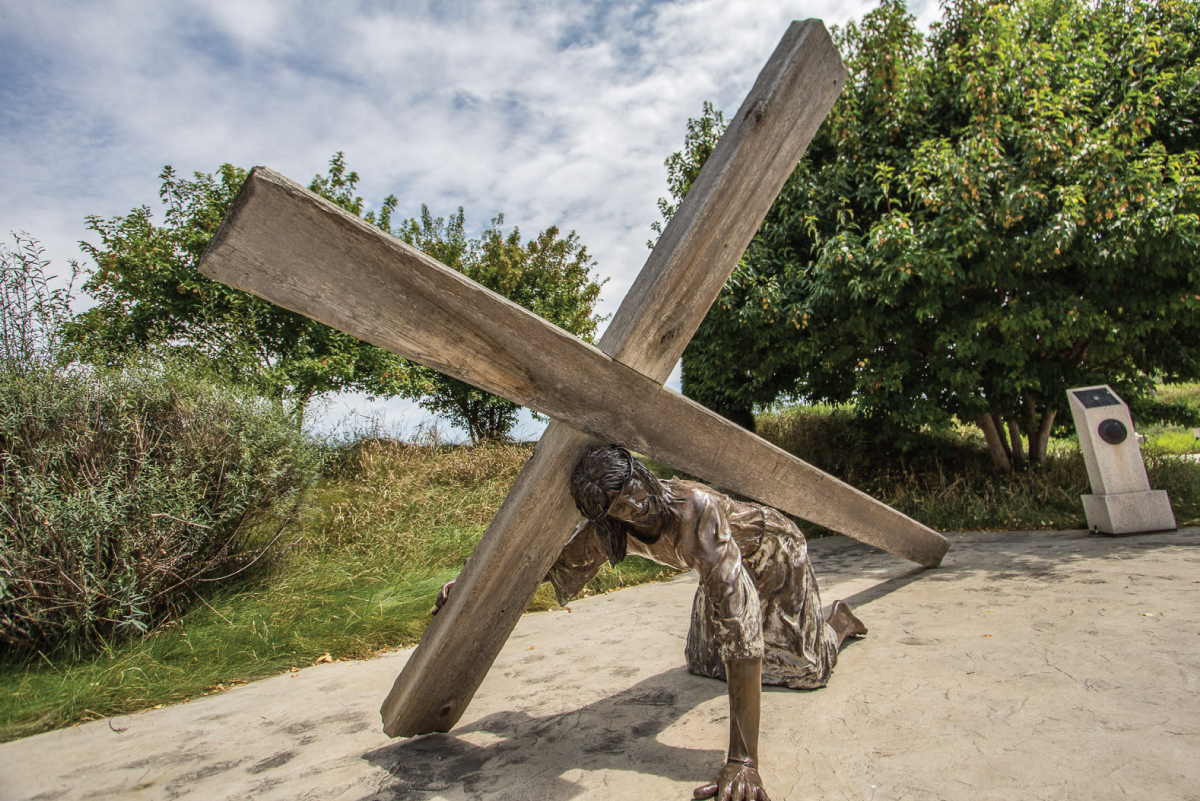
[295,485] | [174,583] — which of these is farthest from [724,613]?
[295,485]

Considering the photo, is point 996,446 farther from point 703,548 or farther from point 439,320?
point 439,320

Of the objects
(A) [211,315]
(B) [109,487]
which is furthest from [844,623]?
(A) [211,315]

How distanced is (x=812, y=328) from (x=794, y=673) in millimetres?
6001

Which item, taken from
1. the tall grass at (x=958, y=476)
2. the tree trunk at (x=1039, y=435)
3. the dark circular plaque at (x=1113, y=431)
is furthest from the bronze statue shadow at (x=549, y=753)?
the tree trunk at (x=1039, y=435)

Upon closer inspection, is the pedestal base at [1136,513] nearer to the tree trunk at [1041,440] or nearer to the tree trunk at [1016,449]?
the tree trunk at [1041,440]

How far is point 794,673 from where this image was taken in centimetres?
284

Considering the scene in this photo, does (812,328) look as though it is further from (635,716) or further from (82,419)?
(82,419)

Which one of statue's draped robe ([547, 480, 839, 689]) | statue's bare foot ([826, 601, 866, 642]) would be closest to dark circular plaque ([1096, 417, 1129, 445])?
statue's bare foot ([826, 601, 866, 642])

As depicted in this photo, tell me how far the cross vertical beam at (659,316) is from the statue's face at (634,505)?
0.19m

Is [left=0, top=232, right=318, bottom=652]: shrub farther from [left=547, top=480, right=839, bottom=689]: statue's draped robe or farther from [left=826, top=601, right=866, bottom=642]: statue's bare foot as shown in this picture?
[left=826, top=601, right=866, bottom=642]: statue's bare foot

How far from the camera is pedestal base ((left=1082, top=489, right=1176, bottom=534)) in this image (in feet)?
20.9

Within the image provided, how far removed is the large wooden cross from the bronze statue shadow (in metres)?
0.14

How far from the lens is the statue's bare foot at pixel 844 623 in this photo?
10.9 ft

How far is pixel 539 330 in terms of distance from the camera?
1.80 m
